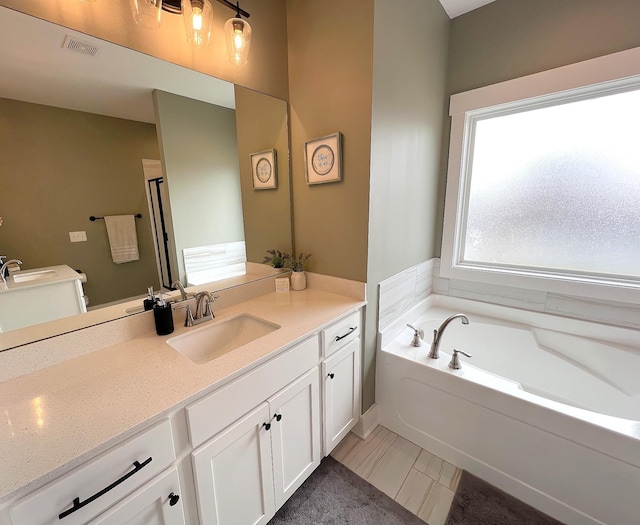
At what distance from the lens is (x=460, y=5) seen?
6.21 ft

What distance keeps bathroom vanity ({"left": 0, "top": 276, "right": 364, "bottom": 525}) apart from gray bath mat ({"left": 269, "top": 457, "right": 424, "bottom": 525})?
15cm

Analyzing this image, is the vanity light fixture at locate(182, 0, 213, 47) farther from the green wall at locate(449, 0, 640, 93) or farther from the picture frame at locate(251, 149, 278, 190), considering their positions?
the green wall at locate(449, 0, 640, 93)

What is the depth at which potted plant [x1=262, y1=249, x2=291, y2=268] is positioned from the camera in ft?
6.01

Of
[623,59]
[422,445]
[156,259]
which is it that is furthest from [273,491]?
[623,59]

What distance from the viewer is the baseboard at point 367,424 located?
1757 millimetres

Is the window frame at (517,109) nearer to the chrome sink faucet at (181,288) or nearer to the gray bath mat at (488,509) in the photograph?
the gray bath mat at (488,509)

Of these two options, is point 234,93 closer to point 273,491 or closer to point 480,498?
point 273,491

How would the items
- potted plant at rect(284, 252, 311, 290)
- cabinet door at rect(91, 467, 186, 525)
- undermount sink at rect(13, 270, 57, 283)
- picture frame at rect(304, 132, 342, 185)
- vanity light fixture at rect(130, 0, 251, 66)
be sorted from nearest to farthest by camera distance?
cabinet door at rect(91, 467, 186, 525) < undermount sink at rect(13, 270, 57, 283) < vanity light fixture at rect(130, 0, 251, 66) < picture frame at rect(304, 132, 342, 185) < potted plant at rect(284, 252, 311, 290)

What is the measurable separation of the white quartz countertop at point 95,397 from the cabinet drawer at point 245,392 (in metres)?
0.04

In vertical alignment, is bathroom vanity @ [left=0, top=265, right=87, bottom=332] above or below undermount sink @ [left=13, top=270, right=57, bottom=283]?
below

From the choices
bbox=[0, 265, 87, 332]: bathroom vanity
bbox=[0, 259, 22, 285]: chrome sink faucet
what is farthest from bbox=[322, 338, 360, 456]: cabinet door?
bbox=[0, 259, 22, 285]: chrome sink faucet

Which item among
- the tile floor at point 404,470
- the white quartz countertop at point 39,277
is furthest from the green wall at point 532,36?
the white quartz countertop at point 39,277

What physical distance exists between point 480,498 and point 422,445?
1.16ft

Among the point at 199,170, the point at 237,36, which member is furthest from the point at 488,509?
the point at 237,36
